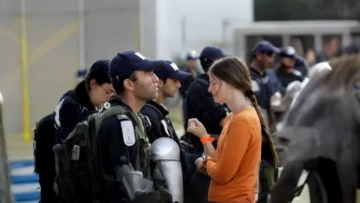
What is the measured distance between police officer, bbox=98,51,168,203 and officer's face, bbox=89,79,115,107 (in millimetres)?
1036

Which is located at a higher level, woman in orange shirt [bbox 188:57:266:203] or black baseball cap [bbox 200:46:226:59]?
black baseball cap [bbox 200:46:226:59]

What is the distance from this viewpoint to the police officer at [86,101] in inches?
230

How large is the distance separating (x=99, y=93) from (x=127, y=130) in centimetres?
146

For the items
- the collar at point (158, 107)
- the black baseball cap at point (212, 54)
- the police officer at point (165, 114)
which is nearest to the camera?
the police officer at point (165, 114)

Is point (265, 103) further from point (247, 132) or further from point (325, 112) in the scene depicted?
point (247, 132)

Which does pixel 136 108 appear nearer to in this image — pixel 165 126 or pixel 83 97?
pixel 165 126

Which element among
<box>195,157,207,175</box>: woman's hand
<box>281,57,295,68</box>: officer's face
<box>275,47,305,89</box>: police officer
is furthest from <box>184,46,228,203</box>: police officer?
<box>281,57,295,68</box>: officer's face

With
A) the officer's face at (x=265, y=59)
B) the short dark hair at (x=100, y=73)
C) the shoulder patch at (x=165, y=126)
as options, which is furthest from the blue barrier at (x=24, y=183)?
the shoulder patch at (x=165, y=126)

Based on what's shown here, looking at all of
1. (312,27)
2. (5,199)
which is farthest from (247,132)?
(312,27)

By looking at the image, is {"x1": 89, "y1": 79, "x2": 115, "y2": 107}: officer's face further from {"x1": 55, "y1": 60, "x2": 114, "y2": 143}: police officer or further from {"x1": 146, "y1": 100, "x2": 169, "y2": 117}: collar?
{"x1": 146, "y1": 100, "x2": 169, "y2": 117}: collar

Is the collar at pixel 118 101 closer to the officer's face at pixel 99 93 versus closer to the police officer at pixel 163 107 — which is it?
the police officer at pixel 163 107

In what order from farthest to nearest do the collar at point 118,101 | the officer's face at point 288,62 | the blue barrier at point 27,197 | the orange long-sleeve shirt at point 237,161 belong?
the officer's face at point 288,62 → the blue barrier at point 27,197 → the orange long-sleeve shirt at point 237,161 → the collar at point 118,101

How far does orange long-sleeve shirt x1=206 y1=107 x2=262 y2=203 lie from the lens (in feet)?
16.0

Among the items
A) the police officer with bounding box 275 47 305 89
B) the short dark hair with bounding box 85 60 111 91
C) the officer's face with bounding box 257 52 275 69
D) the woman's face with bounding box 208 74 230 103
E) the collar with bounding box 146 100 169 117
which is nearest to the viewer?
the woman's face with bounding box 208 74 230 103
